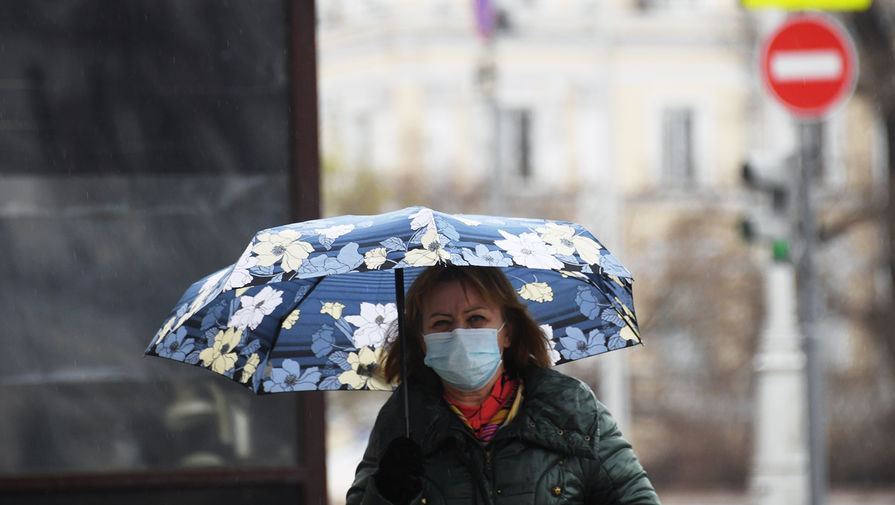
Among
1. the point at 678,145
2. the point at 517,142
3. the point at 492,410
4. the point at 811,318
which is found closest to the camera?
the point at 492,410

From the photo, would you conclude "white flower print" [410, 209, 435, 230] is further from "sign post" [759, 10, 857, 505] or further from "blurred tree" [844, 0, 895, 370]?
"blurred tree" [844, 0, 895, 370]

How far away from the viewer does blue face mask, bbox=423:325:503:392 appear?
411cm

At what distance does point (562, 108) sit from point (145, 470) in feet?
107

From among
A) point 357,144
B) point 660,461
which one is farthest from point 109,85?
point 357,144

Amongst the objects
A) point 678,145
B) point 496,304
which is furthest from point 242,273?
point 678,145

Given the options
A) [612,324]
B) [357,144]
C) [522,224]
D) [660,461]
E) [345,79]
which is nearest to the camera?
[522,224]

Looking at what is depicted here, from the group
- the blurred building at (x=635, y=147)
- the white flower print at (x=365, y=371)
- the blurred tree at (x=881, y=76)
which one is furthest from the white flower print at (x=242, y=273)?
the blurred building at (x=635, y=147)

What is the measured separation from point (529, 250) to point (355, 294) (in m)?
0.92

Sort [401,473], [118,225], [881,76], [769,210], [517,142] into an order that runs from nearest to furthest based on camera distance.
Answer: [401,473]
[118,225]
[769,210]
[881,76]
[517,142]

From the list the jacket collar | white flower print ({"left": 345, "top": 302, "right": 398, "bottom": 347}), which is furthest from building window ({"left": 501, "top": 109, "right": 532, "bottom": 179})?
the jacket collar

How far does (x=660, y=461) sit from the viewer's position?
29781 millimetres

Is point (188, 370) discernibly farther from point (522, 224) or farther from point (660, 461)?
point (660, 461)

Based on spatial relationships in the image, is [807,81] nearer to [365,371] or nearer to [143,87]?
[143,87]

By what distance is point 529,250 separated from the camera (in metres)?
4.02
